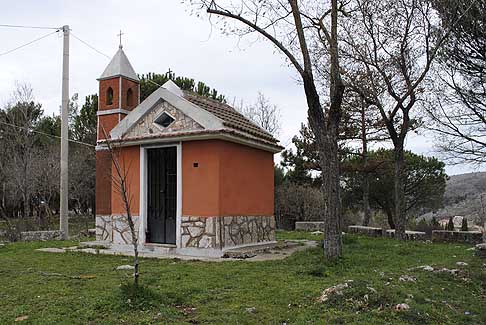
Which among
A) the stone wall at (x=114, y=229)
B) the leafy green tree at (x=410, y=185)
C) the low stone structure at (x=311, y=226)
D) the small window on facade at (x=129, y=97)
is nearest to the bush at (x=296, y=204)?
the low stone structure at (x=311, y=226)

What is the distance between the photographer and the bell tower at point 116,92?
13312 millimetres

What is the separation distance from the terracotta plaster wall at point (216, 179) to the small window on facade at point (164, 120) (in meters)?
0.86

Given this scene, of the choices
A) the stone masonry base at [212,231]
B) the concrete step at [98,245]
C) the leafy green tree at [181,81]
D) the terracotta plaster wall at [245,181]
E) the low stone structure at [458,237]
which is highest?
the leafy green tree at [181,81]

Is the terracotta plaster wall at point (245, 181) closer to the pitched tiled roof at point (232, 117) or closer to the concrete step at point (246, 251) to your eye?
the pitched tiled roof at point (232, 117)

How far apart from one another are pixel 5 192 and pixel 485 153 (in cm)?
2379

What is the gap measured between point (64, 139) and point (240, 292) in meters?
11.0

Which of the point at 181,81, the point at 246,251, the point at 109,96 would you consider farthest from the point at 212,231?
the point at 181,81

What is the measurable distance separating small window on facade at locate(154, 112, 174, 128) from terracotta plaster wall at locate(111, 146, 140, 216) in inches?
35.7

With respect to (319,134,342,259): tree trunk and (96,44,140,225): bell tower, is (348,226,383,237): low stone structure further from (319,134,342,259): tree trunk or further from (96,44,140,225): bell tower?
(96,44,140,225): bell tower

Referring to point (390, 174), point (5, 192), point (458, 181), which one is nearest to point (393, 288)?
point (390, 174)

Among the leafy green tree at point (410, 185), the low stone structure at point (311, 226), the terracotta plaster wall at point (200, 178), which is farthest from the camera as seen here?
the leafy green tree at point (410, 185)

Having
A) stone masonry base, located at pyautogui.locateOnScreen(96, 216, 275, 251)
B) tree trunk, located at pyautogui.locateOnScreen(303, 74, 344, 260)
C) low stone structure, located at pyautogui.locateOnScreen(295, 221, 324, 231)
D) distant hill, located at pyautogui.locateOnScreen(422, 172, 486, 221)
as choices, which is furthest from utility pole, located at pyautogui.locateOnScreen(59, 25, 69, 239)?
distant hill, located at pyautogui.locateOnScreen(422, 172, 486, 221)

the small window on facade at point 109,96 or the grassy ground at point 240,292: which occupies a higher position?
the small window on facade at point 109,96

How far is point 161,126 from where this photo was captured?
11.6 meters
